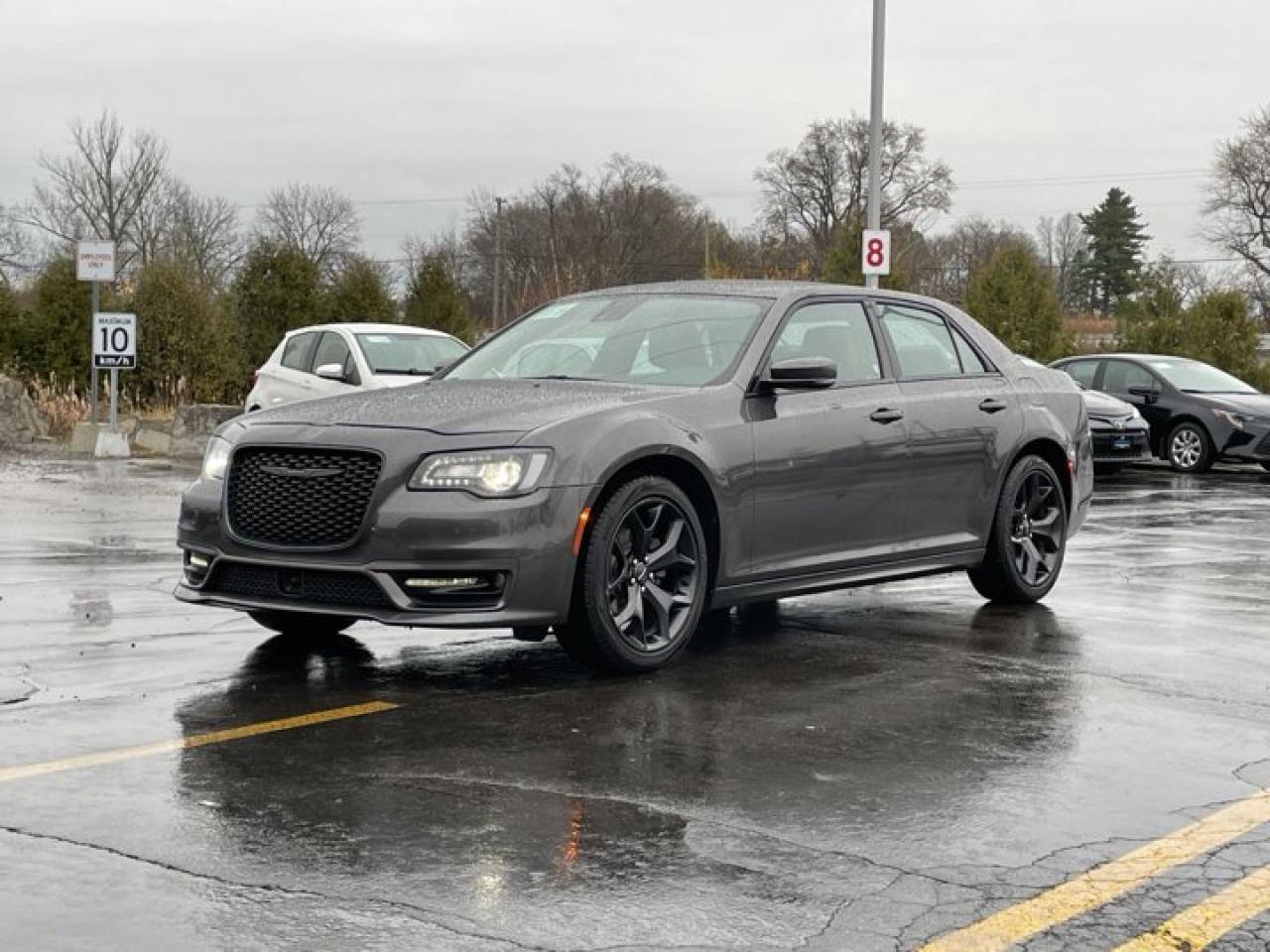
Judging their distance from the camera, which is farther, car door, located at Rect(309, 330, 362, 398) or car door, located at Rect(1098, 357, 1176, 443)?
car door, located at Rect(1098, 357, 1176, 443)

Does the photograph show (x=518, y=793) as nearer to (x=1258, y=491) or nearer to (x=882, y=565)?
(x=882, y=565)

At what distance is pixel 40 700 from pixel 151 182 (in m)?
74.3

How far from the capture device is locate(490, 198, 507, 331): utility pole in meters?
80.8

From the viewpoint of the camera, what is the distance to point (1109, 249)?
112750 mm

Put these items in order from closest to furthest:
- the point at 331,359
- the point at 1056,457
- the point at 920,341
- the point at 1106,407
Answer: the point at 920,341, the point at 1056,457, the point at 331,359, the point at 1106,407

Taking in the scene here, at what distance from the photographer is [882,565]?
8.54m

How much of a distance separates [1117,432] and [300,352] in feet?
32.8

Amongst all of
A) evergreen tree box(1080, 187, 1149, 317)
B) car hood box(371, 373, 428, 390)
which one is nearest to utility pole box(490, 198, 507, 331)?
evergreen tree box(1080, 187, 1149, 317)

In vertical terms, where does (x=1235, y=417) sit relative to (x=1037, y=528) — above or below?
above

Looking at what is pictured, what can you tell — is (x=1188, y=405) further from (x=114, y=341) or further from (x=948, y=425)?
(x=948, y=425)

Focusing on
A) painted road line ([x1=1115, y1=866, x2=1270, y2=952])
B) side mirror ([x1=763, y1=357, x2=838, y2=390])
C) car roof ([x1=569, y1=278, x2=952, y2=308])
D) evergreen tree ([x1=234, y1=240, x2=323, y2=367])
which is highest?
evergreen tree ([x1=234, y1=240, x2=323, y2=367])

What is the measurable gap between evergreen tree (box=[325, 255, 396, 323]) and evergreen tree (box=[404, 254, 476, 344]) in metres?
1.54

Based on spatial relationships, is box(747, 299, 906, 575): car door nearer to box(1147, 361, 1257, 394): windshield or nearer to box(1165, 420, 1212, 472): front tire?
box(1165, 420, 1212, 472): front tire

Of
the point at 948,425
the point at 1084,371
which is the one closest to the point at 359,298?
the point at 1084,371
